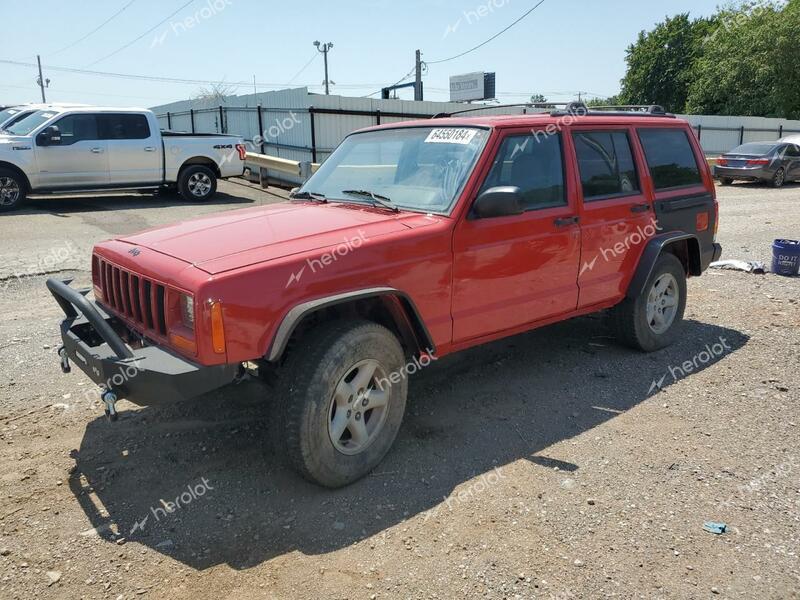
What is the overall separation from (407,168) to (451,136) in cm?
36

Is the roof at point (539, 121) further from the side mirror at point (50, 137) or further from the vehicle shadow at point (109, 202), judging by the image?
the vehicle shadow at point (109, 202)

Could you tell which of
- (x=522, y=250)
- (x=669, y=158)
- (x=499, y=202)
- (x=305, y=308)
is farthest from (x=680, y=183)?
(x=305, y=308)

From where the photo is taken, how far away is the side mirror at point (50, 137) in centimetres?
1212

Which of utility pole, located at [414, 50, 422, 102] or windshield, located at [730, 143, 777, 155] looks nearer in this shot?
windshield, located at [730, 143, 777, 155]

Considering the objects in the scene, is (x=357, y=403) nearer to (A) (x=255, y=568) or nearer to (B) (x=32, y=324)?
(A) (x=255, y=568)

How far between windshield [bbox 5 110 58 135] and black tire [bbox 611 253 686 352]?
12.0 m

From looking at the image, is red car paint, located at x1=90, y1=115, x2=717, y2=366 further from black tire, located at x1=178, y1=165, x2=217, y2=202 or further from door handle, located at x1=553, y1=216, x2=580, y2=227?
black tire, located at x1=178, y1=165, x2=217, y2=202

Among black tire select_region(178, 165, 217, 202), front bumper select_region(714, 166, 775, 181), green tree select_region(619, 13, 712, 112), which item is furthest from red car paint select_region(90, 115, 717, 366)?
green tree select_region(619, 13, 712, 112)

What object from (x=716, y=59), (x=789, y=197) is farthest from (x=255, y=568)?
(x=716, y=59)

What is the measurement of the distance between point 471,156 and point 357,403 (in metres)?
1.71

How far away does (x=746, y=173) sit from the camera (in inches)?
776

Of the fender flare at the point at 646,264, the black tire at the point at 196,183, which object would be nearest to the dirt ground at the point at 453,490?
the fender flare at the point at 646,264

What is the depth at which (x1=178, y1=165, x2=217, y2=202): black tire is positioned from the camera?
13992 millimetres

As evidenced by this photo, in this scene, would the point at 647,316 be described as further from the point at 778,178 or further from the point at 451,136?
the point at 778,178
